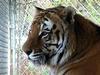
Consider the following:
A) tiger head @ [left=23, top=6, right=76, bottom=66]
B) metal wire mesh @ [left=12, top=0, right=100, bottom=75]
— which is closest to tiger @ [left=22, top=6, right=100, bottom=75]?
tiger head @ [left=23, top=6, right=76, bottom=66]

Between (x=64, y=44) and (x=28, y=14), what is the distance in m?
0.58

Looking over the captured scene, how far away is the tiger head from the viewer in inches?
44.2

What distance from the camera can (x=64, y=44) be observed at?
3.73ft

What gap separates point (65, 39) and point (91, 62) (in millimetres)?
140

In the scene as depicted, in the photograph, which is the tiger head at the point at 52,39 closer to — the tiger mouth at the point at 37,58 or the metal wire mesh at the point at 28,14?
the tiger mouth at the point at 37,58

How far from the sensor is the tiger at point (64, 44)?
1.13m

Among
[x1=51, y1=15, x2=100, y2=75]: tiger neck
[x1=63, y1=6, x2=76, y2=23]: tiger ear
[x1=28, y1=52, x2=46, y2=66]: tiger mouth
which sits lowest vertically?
[x1=28, y1=52, x2=46, y2=66]: tiger mouth

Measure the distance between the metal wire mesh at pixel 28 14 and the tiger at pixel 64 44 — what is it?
427 mm

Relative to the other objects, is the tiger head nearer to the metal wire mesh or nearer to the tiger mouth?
the tiger mouth

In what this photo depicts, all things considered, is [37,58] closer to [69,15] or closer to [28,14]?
[69,15]

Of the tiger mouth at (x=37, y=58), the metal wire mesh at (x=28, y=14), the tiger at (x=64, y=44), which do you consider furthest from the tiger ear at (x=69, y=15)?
the metal wire mesh at (x=28, y=14)

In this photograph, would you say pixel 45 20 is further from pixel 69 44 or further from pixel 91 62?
pixel 91 62

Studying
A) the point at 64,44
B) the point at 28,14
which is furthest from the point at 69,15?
the point at 28,14

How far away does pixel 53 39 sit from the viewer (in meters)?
1.14
